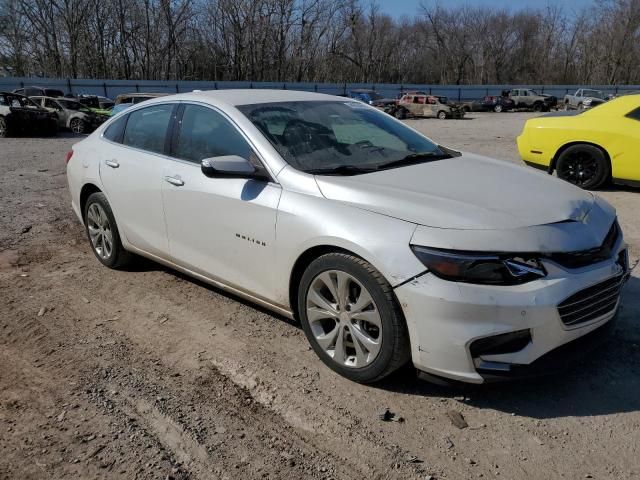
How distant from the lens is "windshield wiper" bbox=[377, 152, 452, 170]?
359cm

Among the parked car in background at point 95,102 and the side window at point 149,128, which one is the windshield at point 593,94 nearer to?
the parked car in background at point 95,102

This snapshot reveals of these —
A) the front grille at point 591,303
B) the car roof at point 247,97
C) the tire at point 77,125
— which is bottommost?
the tire at point 77,125

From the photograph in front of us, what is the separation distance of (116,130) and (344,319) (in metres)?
2.95

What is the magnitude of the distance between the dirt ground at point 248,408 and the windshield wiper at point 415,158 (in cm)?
127

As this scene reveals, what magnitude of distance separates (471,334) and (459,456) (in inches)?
21.7

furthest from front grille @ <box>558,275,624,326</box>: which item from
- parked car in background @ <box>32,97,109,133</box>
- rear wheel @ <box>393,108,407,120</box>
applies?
rear wheel @ <box>393,108,407,120</box>

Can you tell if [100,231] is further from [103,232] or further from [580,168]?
[580,168]

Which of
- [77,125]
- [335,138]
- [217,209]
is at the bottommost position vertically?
[77,125]

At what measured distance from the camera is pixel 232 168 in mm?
3330

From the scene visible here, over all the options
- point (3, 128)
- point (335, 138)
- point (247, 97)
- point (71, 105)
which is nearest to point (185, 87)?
point (71, 105)

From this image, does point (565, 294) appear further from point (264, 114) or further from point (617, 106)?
point (617, 106)

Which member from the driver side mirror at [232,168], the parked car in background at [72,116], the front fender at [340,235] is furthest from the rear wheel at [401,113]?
the front fender at [340,235]

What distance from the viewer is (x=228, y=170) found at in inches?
131

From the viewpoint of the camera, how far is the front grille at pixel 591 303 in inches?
105
